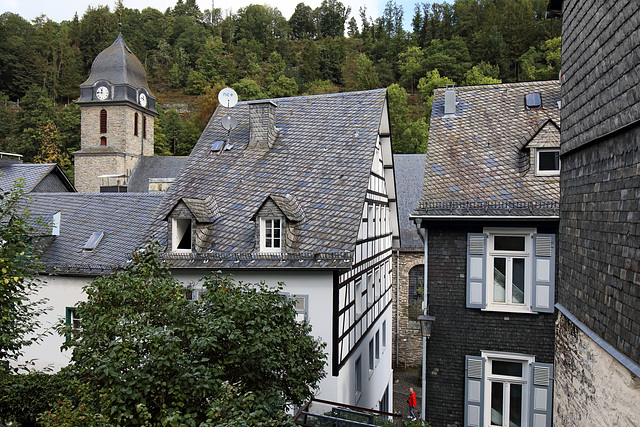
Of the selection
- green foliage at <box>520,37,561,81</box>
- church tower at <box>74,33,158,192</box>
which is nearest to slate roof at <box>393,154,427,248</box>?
church tower at <box>74,33,158,192</box>

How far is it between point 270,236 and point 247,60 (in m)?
85.8

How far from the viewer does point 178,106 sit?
7906 centimetres

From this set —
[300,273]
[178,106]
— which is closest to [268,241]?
[300,273]

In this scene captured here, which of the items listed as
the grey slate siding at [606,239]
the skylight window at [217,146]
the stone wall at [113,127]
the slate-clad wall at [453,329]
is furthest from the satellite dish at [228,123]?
the stone wall at [113,127]

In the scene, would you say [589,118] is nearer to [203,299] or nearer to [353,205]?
[203,299]

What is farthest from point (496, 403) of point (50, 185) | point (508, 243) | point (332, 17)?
point (332, 17)

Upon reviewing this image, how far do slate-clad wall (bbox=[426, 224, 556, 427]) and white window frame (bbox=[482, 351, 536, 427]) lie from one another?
116 millimetres

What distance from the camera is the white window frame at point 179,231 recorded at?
1242 cm

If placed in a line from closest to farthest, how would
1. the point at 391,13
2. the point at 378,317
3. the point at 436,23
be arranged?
1. the point at 378,317
2. the point at 436,23
3. the point at 391,13

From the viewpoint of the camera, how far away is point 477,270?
9.40m

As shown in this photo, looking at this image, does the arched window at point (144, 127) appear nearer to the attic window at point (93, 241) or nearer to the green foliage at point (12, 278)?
the attic window at point (93, 241)

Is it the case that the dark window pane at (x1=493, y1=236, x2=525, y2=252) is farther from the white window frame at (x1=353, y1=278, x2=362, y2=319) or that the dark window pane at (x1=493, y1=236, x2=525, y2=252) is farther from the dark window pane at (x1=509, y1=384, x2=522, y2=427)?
the white window frame at (x1=353, y1=278, x2=362, y2=319)

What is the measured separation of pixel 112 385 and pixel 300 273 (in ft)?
20.0

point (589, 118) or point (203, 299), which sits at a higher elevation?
point (589, 118)
